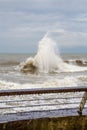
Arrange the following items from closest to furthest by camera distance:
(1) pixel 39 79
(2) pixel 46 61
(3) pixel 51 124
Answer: (3) pixel 51 124 < (1) pixel 39 79 < (2) pixel 46 61

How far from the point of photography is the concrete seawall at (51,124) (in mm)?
6898

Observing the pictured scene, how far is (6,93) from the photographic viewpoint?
661 cm

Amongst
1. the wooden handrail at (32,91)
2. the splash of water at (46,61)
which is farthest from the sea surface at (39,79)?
the wooden handrail at (32,91)

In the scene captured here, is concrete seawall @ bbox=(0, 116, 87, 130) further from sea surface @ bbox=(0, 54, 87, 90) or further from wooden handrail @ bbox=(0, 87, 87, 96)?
sea surface @ bbox=(0, 54, 87, 90)

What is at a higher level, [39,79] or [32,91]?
[32,91]

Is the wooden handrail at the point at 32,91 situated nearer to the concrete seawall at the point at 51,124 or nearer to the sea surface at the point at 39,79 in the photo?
the concrete seawall at the point at 51,124

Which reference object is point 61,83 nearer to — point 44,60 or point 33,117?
point 33,117

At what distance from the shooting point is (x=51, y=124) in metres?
7.16

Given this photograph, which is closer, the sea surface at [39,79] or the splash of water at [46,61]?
the sea surface at [39,79]

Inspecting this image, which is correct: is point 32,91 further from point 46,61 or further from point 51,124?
point 46,61

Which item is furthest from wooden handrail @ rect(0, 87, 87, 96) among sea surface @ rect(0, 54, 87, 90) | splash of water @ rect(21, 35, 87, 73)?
splash of water @ rect(21, 35, 87, 73)

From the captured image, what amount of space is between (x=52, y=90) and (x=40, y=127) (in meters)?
0.72

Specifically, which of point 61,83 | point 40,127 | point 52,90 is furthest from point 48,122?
point 61,83

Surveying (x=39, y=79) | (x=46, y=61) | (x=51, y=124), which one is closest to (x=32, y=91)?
(x=51, y=124)
